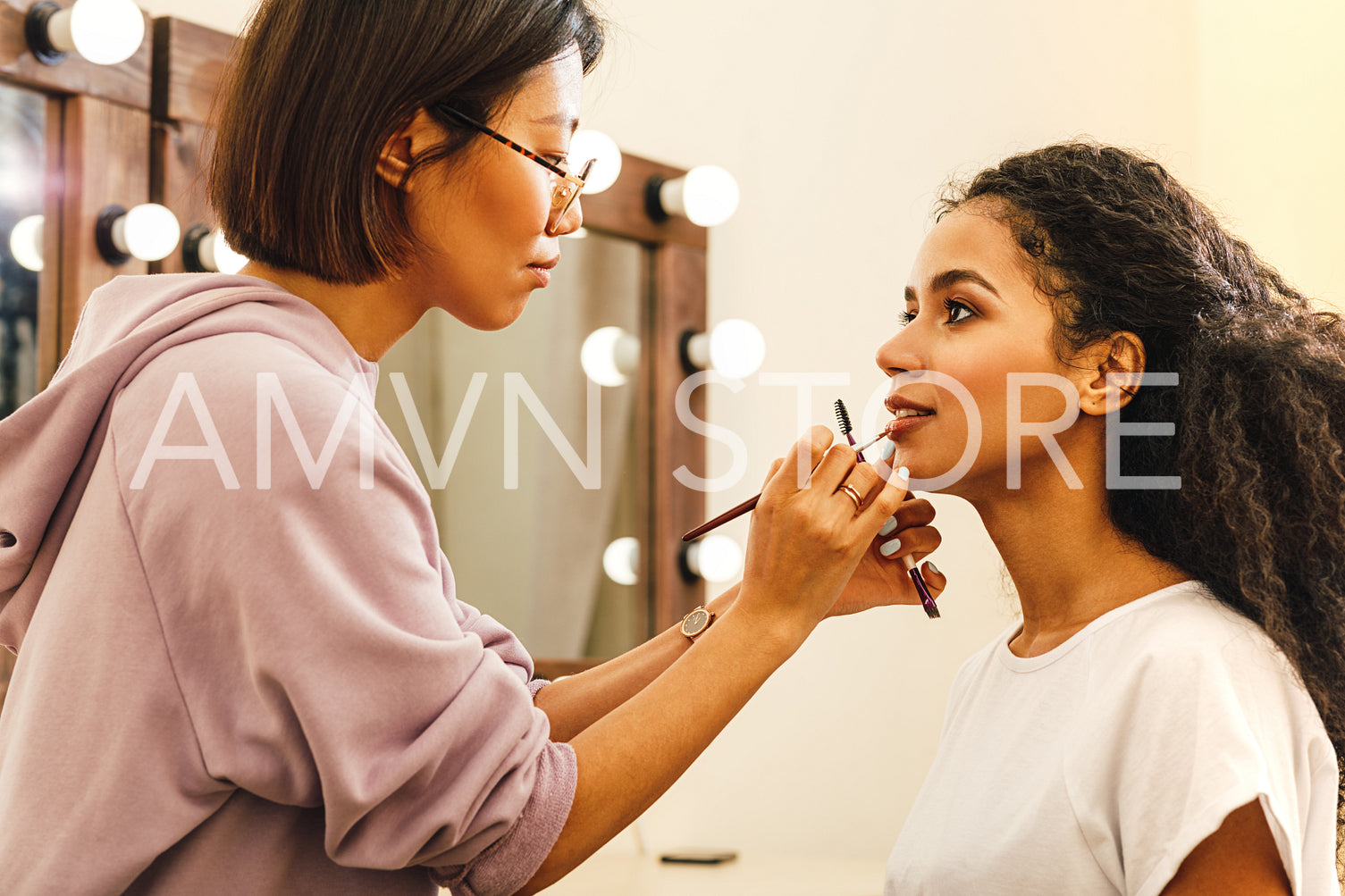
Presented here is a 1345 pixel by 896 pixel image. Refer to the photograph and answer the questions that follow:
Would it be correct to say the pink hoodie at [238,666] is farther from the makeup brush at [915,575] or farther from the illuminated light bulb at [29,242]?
the illuminated light bulb at [29,242]

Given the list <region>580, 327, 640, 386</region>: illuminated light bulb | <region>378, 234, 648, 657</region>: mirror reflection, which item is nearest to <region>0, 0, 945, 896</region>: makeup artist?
<region>378, 234, 648, 657</region>: mirror reflection

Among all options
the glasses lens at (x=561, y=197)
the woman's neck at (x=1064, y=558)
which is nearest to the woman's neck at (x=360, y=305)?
the glasses lens at (x=561, y=197)

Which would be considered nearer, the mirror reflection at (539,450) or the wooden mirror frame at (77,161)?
the wooden mirror frame at (77,161)

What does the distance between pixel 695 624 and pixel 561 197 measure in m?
0.38

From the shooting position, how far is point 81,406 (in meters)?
0.66

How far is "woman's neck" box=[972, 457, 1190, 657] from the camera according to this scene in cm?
98

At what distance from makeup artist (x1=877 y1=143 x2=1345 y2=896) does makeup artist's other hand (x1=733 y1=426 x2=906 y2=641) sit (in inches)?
8.3

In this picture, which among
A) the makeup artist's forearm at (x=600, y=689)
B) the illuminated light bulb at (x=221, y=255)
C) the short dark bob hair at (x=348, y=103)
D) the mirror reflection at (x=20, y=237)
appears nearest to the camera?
the short dark bob hair at (x=348, y=103)

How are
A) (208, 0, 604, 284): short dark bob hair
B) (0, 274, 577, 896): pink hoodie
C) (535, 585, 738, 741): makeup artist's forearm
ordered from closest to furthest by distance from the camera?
(0, 274, 577, 896): pink hoodie, (208, 0, 604, 284): short dark bob hair, (535, 585, 738, 741): makeup artist's forearm

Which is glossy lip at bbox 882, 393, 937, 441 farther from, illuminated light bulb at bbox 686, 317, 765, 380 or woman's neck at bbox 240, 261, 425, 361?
illuminated light bulb at bbox 686, 317, 765, 380

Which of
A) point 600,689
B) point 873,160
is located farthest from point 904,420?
point 873,160

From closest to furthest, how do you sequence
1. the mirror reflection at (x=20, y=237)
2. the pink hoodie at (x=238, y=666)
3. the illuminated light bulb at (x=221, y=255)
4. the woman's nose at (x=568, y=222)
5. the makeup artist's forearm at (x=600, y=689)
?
the pink hoodie at (x=238, y=666)
the woman's nose at (x=568, y=222)
the makeup artist's forearm at (x=600, y=689)
the mirror reflection at (x=20, y=237)
the illuminated light bulb at (x=221, y=255)

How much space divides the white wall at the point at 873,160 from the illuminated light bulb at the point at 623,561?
0.16 metres

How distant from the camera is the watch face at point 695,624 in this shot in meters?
1.01
